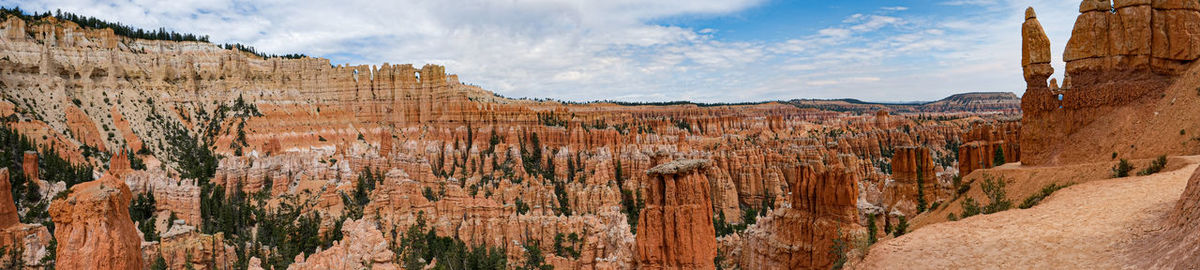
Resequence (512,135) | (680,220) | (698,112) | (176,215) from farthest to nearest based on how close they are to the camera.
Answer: (698,112), (512,135), (176,215), (680,220)

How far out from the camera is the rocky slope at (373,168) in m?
19.9

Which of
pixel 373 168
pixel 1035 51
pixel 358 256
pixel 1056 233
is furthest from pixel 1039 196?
pixel 373 168

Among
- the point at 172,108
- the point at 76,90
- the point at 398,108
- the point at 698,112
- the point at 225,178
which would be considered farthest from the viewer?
the point at 698,112

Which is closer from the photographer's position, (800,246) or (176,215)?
(800,246)

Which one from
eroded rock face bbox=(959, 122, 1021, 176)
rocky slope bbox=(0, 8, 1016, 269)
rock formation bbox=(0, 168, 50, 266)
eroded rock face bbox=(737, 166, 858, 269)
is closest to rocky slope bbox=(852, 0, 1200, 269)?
eroded rock face bbox=(959, 122, 1021, 176)

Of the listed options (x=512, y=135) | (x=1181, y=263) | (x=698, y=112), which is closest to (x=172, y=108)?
(x=512, y=135)

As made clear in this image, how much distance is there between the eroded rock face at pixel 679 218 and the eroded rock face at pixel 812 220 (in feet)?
7.37

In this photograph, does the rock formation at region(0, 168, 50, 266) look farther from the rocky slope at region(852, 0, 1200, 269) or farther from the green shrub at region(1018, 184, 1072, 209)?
the green shrub at region(1018, 184, 1072, 209)

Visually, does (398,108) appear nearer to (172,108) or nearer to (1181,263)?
(172,108)

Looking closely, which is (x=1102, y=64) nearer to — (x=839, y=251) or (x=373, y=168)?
(x=839, y=251)

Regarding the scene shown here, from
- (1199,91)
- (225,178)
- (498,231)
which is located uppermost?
(1199,91)

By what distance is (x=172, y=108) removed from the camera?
54062 mm

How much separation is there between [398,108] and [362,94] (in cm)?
479

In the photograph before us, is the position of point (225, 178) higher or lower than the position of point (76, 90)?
lower
